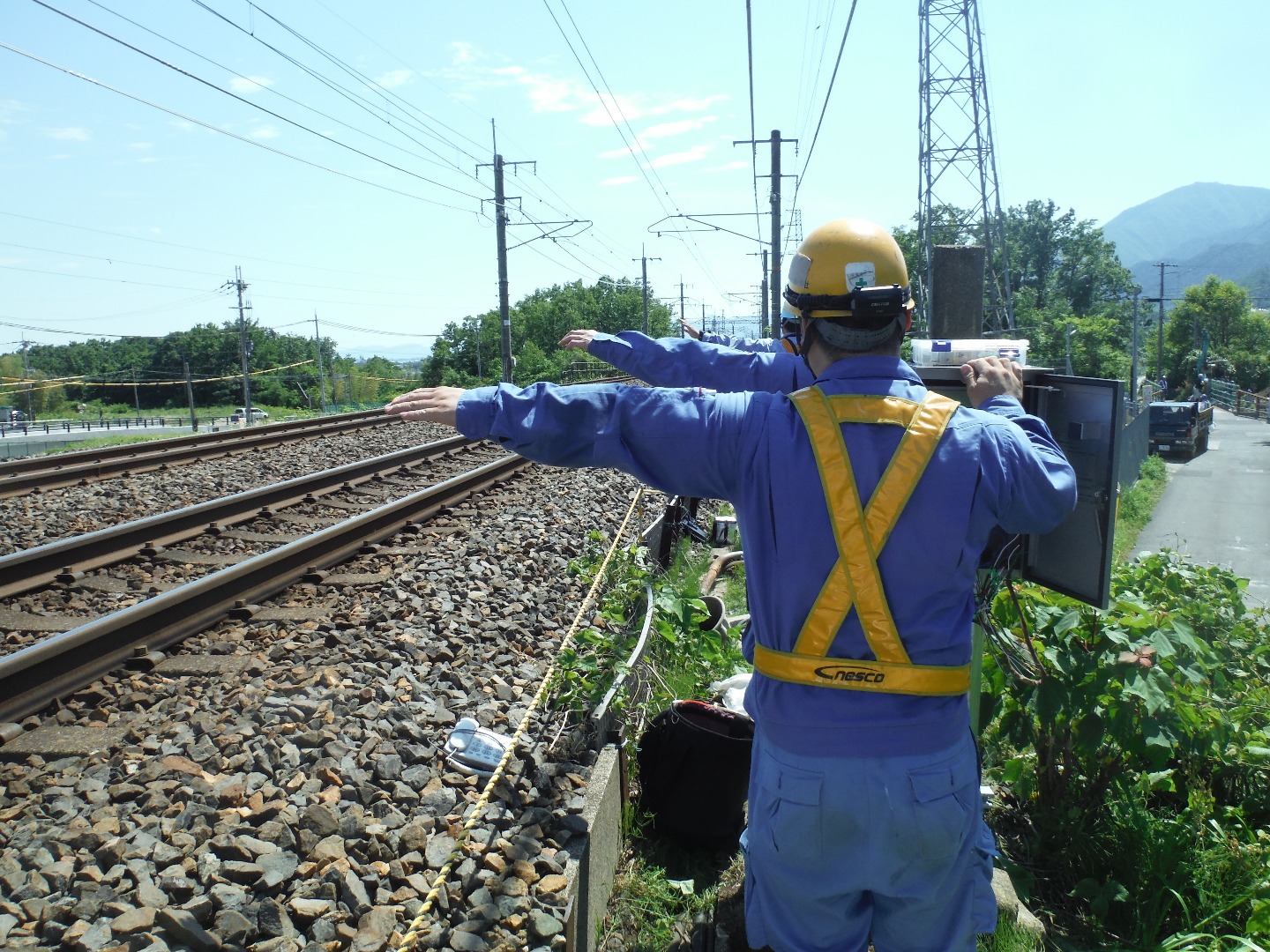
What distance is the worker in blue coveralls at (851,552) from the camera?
6.75 ft

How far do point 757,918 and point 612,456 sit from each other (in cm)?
120

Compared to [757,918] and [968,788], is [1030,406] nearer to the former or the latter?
[968,788]

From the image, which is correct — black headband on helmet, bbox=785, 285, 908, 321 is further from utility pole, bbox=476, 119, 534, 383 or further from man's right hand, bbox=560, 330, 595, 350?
utility pole, bbox=476, 119, 534, 383

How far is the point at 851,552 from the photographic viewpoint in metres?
2.04

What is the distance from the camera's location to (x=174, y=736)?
4.17 m

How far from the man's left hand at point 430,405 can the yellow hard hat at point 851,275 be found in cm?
86

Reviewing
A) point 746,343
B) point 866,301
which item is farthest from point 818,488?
point 746,343

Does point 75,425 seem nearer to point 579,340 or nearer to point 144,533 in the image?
point 144,533

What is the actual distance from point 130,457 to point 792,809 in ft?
40.8

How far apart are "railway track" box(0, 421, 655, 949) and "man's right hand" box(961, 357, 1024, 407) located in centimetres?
211

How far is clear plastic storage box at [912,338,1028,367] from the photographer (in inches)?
108

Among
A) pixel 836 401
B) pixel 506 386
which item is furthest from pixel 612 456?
pixel 836 401

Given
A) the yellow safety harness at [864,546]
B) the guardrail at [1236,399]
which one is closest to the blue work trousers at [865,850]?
the yellow safety harness at [864,546]

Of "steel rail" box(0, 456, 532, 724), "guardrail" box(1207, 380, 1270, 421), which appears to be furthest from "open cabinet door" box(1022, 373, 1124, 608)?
"guardrail" box(1207, 380, 1270, 421)
